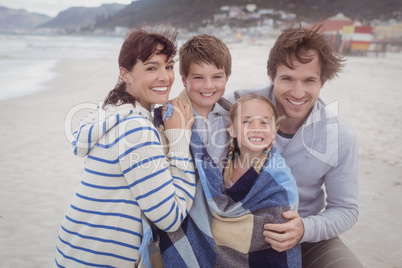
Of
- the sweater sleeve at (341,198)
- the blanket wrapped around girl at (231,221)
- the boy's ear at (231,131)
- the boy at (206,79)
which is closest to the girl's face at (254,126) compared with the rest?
the boy's ear at (231,131)

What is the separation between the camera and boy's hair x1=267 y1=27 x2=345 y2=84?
91.7 inches

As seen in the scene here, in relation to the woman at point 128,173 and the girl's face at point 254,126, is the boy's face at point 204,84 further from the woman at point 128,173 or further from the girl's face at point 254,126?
the woman at point 128,173

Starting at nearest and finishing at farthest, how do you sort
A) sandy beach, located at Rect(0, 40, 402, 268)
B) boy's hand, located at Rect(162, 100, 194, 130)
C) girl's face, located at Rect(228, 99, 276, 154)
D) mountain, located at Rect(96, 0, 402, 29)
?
boy's hand, located at Rect(162, 100, 194, 130), girl's face, located at Rect(228, 99, 276, 154), sandy beach, located at Rect(0, 40, 402, 268), mountain, located at Rect(96, 0, 402, 29)

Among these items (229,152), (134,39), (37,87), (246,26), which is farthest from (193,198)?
(246,26)

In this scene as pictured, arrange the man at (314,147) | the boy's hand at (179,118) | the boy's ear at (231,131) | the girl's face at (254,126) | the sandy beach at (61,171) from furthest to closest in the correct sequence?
the sandy beach at (61,171) → the boy's ear at (231,131) → the girl's face at (254,126) → the man at (314,147) → the boy's hand at (179,118)

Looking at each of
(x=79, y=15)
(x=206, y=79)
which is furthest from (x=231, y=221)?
(x=79, y=15)

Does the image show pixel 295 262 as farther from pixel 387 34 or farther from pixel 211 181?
pixel 387 34

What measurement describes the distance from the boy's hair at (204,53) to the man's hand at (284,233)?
1.23 metres

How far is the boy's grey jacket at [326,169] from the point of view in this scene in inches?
83.3

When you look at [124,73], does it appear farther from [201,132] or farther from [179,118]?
[201,132]

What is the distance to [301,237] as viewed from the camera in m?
1.96

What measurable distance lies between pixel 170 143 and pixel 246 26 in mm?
86991

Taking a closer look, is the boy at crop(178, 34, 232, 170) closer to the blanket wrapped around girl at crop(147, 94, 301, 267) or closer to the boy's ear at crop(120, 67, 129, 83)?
the blanket wrapped around girl at crop(147, 94, 301, 267)


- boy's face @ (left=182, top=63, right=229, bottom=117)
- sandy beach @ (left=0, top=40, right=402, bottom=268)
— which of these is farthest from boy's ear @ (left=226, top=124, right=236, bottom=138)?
sandy beach @ (left=0, top=40, right=402, bottom=268)
